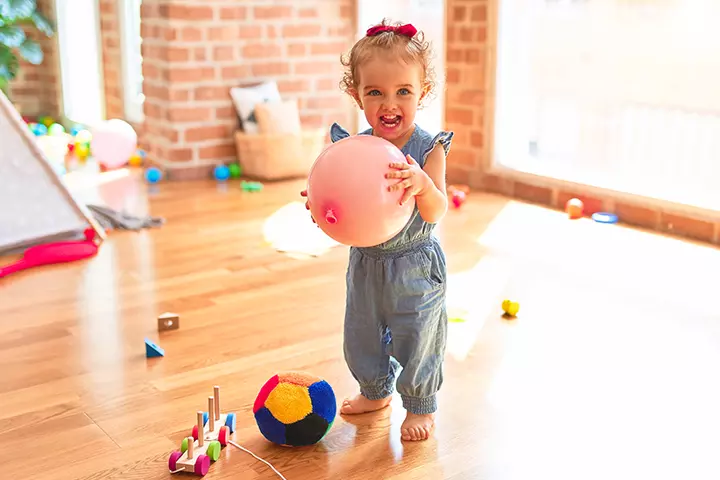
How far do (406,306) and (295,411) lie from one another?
0.31m

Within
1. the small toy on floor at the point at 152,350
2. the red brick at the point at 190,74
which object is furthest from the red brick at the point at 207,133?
the small toy on floor at the point at 152,350

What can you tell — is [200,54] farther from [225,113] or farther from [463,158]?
[463,158]

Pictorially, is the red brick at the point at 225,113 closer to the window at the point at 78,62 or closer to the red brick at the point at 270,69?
the red brick at the point at 270,69

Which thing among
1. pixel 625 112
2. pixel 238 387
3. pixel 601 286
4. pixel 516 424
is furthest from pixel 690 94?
pixel 238 387

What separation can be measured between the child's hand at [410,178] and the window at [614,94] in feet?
7.08

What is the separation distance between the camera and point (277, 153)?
444 centimetres

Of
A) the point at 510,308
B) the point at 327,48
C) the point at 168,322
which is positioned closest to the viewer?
the point at 168,322

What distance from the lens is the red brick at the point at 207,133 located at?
4547mm

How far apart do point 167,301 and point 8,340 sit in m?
0.50

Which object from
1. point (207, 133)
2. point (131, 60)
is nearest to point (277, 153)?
point (207, 133)

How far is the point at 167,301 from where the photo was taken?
8.66ft

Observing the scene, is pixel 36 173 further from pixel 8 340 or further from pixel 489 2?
pixel 489 2

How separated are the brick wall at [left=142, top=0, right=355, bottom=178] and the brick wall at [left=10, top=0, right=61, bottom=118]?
6.78 feet

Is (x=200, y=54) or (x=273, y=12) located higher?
(x=273, y=12)
